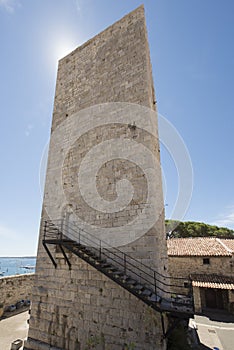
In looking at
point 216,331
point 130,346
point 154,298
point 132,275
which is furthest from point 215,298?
point 154,298

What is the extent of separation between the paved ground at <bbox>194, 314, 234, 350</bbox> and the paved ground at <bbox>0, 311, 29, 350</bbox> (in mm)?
7006

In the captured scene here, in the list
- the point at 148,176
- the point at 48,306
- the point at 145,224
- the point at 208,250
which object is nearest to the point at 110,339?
the point at 48,306

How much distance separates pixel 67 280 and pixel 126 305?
234cm

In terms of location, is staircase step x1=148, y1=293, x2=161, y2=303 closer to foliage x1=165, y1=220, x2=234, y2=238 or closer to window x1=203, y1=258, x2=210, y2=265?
window x1=203, y1=258, x2=210, y2=265

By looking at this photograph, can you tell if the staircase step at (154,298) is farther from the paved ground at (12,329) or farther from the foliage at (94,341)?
the paved ground at (12,329)

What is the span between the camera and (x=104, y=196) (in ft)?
22.2

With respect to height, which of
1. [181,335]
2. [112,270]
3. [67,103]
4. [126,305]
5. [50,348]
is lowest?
[50,348]

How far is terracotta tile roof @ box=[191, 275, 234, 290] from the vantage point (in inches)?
494

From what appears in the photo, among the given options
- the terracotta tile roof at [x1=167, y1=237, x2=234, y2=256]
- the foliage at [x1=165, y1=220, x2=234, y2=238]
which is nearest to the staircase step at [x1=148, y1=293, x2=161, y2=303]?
the terracotta tile roof at [x1=167, y1=237, x2=234, y2=256]

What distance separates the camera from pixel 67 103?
9.54 meters

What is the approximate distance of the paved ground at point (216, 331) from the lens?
752 centimetres

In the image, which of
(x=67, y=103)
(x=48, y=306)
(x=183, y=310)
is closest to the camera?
(x=183, y=310)

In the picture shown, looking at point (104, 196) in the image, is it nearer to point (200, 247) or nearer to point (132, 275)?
point (132, 275)

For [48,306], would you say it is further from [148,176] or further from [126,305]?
[148,176]
